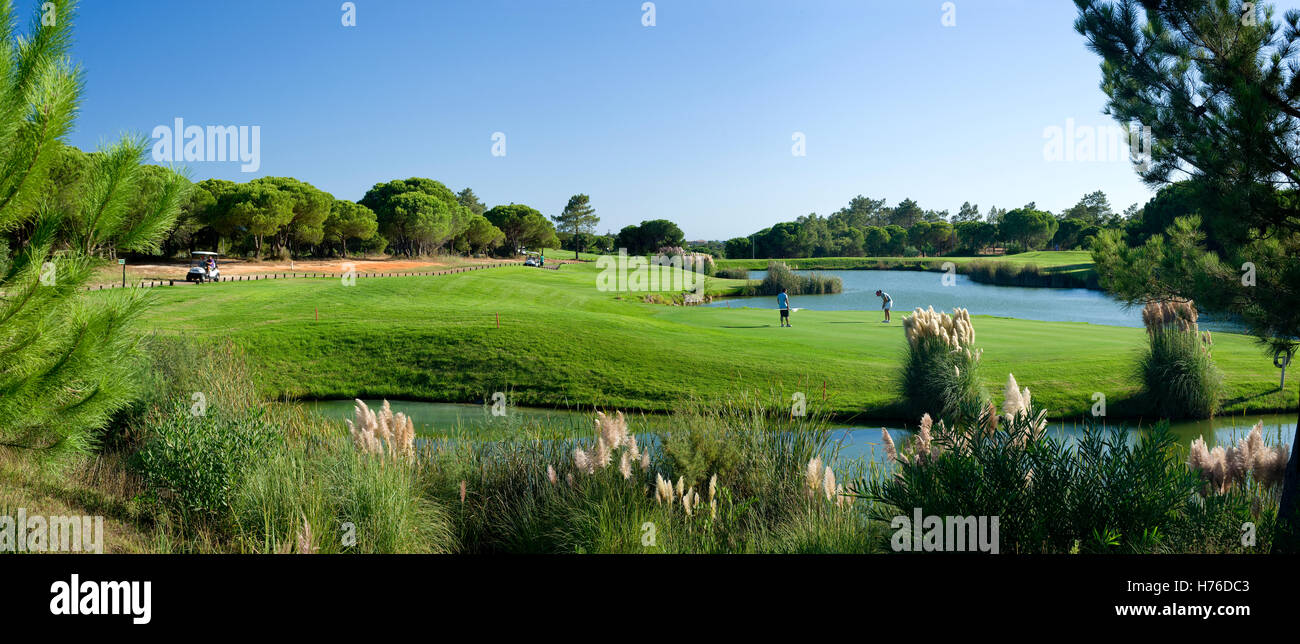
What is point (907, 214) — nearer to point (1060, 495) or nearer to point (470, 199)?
point (470, 199)

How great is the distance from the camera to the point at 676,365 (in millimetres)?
17047

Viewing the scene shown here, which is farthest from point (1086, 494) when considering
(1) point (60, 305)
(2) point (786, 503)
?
(1) point (60, 305)

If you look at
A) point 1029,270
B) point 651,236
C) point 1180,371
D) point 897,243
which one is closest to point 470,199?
point 651,236

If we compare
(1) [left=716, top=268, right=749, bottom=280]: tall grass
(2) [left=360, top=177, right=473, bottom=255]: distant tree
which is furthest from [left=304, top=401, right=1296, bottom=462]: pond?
(2) [left=360, top=177, right=473, bottom=255]: distant tree

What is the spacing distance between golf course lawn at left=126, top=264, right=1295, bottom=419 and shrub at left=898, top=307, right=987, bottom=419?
0.92m

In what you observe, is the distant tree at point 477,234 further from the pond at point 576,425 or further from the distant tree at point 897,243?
the pond at point 576,425

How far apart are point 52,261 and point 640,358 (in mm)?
13617

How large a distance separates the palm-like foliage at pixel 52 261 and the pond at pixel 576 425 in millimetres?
3743

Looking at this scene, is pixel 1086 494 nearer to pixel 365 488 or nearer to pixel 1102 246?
pixel 1102 246

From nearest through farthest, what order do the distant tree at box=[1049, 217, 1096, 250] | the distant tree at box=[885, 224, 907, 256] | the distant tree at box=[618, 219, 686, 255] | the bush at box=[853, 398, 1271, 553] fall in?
the bush at box=[853, 398, 1271, 553] → the distant tree at box=[1049, 217, 1096, 250] → the distant tree at box=[618, 219, 686, 255] → the distant tree at box=[885, 224, 907, 256]

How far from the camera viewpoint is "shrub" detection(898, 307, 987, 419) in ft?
35.7

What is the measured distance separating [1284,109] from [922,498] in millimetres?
4607

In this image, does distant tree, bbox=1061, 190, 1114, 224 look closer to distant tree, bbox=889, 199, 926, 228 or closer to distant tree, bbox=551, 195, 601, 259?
distant tree, bbox=889, 199, 926, 228
